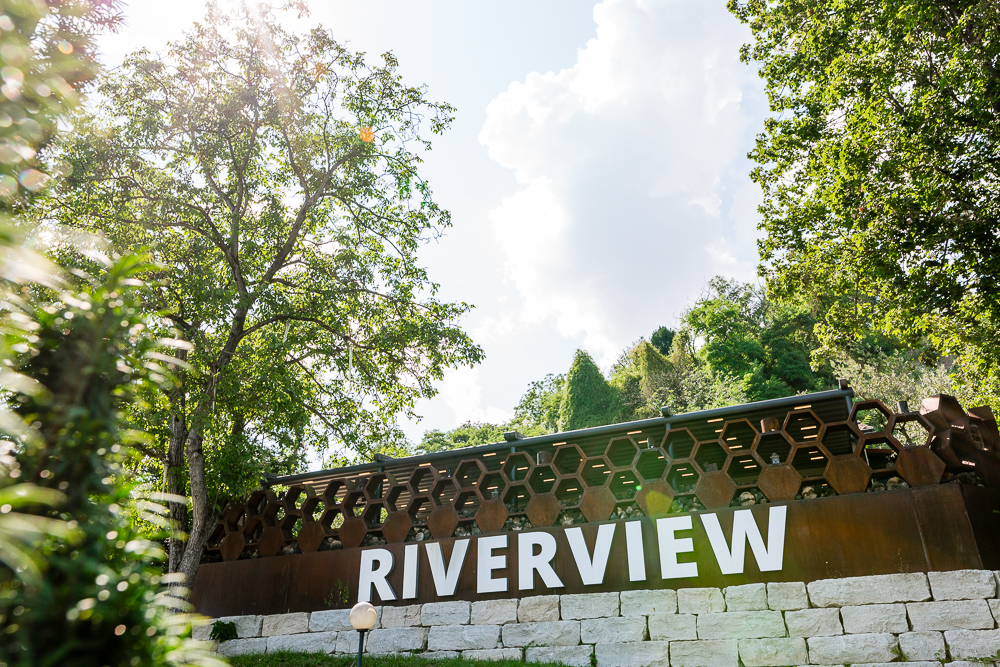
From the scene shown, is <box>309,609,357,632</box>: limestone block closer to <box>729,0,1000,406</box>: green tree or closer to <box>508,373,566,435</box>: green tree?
<box>729,0,1000,406</box>: green tree

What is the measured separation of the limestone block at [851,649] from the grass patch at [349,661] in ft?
11.1

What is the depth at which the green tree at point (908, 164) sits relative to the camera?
9.34 metres

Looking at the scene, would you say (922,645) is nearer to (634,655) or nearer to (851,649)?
(851,649)

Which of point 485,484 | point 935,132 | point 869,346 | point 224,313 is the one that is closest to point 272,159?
point 224,313

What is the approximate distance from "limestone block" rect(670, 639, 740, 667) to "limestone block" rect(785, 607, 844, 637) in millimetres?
785

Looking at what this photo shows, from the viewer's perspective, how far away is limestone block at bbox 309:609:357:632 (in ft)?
33.0

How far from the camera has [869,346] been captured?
3092cm

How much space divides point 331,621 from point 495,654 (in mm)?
3036

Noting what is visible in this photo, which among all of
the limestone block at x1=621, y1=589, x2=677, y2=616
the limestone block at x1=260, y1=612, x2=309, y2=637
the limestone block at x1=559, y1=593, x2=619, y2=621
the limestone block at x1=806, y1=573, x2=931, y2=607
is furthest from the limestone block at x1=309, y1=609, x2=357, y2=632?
the limestone block at x1=806, y1=573, x2=931, y2=607

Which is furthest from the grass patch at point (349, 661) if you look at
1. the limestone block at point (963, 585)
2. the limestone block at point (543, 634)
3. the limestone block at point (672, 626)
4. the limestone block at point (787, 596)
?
the limestone block at point (963, 585)

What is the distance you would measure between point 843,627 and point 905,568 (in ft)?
3.60

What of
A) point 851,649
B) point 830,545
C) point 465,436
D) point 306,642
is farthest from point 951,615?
point 465,436

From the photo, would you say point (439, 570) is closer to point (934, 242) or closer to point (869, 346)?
point (934, 242)

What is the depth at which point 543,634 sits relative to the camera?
8.93m
